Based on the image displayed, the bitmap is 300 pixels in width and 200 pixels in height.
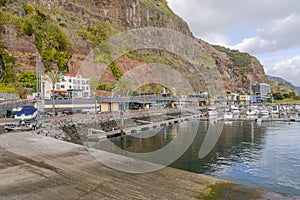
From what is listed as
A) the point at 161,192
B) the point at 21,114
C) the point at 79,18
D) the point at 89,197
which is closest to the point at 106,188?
the point at 89,197

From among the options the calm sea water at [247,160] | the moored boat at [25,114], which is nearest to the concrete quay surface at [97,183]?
the calm sea water at [247,160]

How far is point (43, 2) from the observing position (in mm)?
96000

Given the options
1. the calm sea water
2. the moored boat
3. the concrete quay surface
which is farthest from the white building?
the concrete quay surface

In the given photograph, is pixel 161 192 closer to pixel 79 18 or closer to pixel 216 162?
pixel 216 162

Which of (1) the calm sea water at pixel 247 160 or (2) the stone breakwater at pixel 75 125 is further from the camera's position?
(2) the stone breakwater at pixel 75 125

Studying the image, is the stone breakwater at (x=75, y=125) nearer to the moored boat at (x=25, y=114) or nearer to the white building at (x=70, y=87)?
the moored boat at (x=25, y=114)

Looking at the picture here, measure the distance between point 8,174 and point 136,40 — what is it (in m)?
140

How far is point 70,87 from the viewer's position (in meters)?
64.4

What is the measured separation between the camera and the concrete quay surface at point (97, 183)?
6285mm

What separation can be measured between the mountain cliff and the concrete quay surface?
46614mm

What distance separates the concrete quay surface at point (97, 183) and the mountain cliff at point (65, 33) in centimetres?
4661

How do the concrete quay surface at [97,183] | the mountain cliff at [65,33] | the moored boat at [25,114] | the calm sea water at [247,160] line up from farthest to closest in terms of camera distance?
1. the mountain cliff at [65,33]
2. the moored boat at [25,114]
3. the calm sea water at [247,160]
4. the concrete quay surface at [97,183]

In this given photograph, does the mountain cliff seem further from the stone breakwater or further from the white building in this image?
the stone breakwater

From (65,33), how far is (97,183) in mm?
89751
